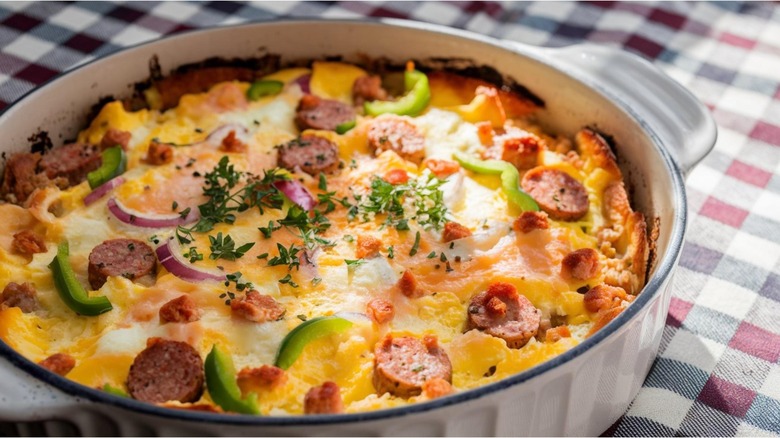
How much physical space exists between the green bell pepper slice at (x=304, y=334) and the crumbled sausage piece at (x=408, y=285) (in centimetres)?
27

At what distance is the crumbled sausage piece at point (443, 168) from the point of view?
4.05 metres

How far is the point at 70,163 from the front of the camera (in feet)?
13.5

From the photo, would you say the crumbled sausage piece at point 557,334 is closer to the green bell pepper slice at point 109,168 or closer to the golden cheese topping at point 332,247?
the golden cheese topping at point 332,247

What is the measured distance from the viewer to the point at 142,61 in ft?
14.6

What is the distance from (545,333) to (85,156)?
2.16 metres

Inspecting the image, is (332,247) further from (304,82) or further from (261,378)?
(304,82)

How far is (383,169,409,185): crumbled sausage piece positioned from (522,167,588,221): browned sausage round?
52cm

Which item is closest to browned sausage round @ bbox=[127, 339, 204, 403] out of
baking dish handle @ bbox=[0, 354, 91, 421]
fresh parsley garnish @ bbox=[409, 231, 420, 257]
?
baking dish handle @ bbox=[0, 354, 91, 421]

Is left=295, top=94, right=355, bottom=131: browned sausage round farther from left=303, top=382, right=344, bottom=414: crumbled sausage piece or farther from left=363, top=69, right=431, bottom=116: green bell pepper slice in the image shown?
left=303, top=382, right=344, bottom=414: crumbled sausage piece

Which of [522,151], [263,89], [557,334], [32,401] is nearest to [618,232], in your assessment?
[522,151]

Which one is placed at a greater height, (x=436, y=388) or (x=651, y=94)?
(x=651, y=94)

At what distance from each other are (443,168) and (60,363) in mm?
1789

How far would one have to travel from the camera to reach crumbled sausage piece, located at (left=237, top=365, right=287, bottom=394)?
9.87 ft

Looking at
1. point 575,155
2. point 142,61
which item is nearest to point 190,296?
point 142,61
